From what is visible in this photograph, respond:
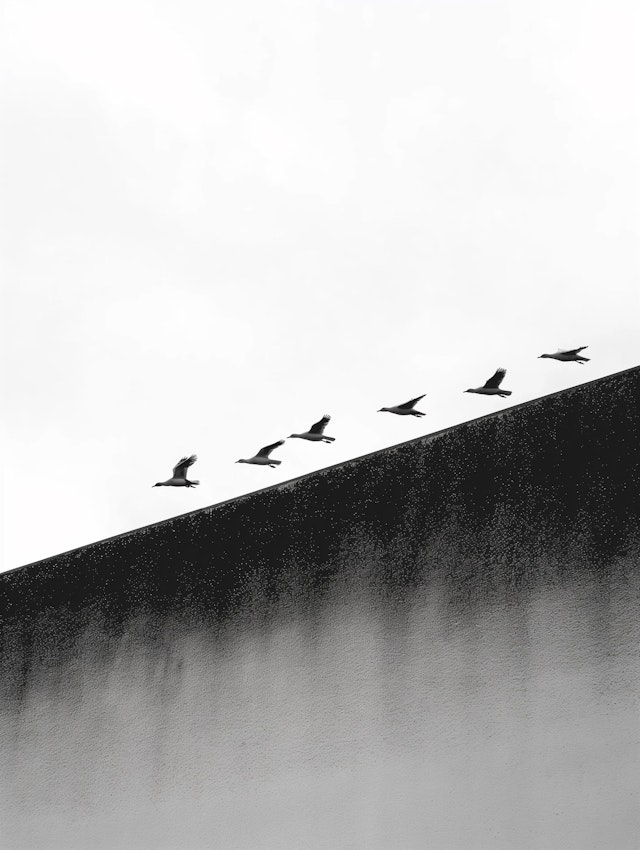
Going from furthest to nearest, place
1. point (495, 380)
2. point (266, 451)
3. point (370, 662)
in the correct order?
1. point (266, 451)
2. point (495, 380)
3. point (370, 662)

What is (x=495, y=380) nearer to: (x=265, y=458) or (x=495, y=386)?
(x=495, y=386)

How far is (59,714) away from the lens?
30.7 feet

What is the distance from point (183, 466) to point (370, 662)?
3103mm

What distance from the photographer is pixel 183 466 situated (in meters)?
10.4

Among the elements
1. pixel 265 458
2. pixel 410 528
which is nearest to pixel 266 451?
pixel 265 458

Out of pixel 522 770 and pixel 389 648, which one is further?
pixel 389 648

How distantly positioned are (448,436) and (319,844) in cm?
278

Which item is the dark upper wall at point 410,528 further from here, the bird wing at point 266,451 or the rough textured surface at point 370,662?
the bird wing at point 266,451

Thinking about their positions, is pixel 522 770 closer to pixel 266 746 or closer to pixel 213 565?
pixel 266 746

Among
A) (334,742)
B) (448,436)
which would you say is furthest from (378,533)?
(334,742)

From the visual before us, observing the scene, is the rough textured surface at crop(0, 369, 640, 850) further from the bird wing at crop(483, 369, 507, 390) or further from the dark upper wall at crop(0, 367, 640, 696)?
the bird wing at crop(483, 369, 507, 390)

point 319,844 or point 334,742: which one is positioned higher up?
point 334,742

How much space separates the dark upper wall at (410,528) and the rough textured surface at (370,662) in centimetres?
2

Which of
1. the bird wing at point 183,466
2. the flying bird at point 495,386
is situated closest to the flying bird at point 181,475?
the bird wing at point 183,466
